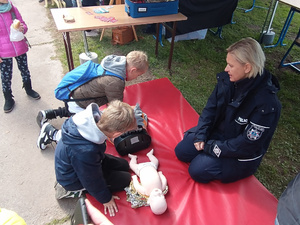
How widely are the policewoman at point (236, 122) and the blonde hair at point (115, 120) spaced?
1.02m

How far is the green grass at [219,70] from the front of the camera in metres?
3.01

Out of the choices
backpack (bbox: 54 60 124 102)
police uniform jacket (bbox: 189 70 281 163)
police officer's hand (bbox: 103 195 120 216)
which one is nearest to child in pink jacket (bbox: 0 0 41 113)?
backpack (bbox: 54 60 124 102)

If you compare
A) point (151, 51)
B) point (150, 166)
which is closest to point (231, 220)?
point (150, 166)

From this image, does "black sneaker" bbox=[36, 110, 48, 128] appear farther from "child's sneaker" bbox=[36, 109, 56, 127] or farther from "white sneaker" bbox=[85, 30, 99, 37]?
"white sneaker" bbox=[85, 30, 99, 37]

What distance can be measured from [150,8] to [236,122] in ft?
8.26

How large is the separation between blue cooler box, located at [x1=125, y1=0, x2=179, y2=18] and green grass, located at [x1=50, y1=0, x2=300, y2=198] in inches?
41.7

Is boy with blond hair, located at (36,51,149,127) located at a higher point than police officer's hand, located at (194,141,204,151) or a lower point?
higher

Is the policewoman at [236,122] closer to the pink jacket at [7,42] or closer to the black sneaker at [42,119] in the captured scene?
the black sneaker at [42,119]

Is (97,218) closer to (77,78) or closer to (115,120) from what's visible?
(115,120)

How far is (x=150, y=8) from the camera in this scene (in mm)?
3811

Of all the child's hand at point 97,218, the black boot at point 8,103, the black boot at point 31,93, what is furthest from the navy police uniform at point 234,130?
the black boot at point 8,103

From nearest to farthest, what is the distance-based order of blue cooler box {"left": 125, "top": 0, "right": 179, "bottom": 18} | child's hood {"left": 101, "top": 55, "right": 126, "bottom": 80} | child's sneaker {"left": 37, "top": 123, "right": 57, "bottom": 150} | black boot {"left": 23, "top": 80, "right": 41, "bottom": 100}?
child's hood {"left": 101, "top": 55, "right": 126, "bottom": 80} → child's sneaker {"left": 37, "top": 123, "right": 57, "bottom": 150} → black boot {"left": 23, "top": 80, "right": 41, "bottom": 100} → blue cooler box {"left": 125, "top": 0, "right": 179, "bottom": 18}

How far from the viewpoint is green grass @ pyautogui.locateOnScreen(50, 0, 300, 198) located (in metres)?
3.01

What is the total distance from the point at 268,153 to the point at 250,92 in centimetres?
146
